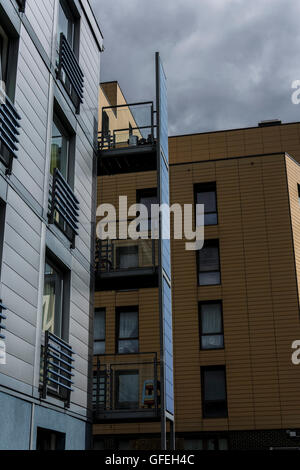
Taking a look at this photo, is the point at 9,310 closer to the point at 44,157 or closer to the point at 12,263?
the point at 12,263

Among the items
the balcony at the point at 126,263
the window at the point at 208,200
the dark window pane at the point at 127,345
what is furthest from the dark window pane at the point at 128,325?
the balcony at the point at 126,263

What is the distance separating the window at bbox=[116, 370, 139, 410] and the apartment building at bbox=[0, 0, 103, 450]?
2.67 feet

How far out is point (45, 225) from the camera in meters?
11.5

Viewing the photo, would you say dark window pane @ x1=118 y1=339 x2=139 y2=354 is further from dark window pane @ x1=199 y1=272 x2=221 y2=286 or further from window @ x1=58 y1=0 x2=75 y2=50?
window @ x1=58 y1=0 x2=75 y2=50

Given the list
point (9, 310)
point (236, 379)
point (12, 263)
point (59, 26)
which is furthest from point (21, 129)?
point (236, 379)

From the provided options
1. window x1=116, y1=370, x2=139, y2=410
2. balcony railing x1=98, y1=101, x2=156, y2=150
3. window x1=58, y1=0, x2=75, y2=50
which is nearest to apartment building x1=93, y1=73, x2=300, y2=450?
window x1=116, y1=370, x2=139, y2=410

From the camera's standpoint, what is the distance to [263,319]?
2556 centimetres

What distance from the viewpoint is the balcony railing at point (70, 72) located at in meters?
13.1

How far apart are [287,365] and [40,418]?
Answer: 16070 mm

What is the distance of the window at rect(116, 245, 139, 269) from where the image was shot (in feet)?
48.5

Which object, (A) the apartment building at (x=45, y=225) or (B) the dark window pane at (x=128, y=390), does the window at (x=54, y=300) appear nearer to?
(A) the apartment building at (x=45, y=225)

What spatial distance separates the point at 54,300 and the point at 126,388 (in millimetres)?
2795

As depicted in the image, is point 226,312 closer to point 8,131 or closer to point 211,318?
point 211,318

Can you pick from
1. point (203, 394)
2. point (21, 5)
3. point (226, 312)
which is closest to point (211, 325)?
point (226, 312)
